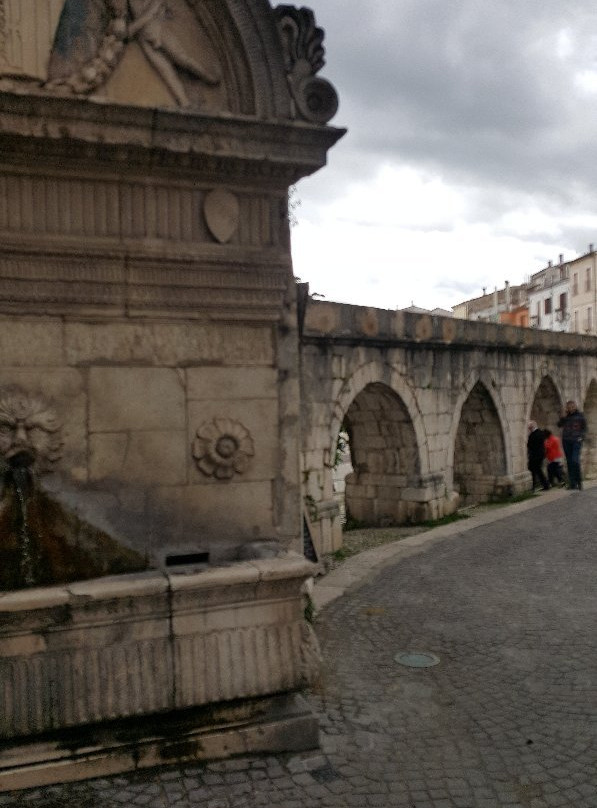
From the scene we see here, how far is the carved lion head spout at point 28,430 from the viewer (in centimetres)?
338

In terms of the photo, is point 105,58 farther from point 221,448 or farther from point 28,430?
point 221,448

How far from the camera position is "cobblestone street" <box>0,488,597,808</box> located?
3.02 metres

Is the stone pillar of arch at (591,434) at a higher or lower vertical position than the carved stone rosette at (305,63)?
lower

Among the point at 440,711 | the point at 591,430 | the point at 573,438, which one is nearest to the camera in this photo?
the point at 440,711

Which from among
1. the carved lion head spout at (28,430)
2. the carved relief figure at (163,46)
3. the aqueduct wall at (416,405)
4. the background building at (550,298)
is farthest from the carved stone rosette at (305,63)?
the background building at (550,298)

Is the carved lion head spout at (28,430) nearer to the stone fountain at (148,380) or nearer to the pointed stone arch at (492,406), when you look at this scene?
the stone fountain at (148,380)

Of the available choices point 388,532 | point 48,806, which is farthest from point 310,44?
point 388,532

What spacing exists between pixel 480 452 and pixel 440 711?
9.62 metres

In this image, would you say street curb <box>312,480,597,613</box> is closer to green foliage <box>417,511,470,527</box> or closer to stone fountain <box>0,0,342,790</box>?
green foliage <box>417,511,470,527</box>

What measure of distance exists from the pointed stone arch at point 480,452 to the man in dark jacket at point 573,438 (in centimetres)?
106

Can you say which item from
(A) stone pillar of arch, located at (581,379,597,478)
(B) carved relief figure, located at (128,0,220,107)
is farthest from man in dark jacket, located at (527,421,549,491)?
(B) carved relief figure, located at (128,0,220,107)

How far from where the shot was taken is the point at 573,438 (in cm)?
1266

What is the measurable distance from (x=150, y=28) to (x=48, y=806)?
3.47m

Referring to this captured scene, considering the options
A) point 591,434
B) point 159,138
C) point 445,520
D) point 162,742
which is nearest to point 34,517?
point 162,742
